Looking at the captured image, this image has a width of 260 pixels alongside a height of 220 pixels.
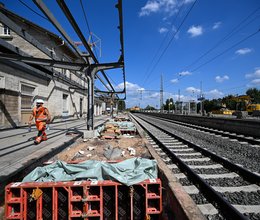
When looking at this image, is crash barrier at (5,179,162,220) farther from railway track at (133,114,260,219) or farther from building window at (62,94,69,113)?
building window at (62,94,69,113)

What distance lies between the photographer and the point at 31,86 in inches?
543

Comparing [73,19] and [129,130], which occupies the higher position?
[73,19]

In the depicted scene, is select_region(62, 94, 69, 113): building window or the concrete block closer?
the concrete block

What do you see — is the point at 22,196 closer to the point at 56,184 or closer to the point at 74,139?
the point at 56,184

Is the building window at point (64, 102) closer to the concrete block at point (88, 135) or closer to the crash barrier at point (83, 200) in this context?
the concrete block at point (88, 135)

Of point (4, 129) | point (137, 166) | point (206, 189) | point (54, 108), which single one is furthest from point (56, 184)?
point (54, 108)

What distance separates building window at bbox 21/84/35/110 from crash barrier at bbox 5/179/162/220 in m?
12.1

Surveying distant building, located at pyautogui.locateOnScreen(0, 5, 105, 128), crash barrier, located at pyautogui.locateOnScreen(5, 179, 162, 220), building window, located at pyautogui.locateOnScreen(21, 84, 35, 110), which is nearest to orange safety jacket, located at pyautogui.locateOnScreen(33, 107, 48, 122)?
distant building, located at pyautogui.locateOnScreen(0, 5, 105, 128)

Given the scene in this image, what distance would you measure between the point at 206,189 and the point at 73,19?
5.51m

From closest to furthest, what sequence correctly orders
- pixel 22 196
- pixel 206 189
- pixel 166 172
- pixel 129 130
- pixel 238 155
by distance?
pixel 22 196 < pixel 206 189 < pixel 166 172 < pixel 238 155 < pixel 129 130

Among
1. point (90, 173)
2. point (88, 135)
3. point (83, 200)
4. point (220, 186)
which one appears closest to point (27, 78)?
point (88, 135)

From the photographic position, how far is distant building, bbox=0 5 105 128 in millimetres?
10477

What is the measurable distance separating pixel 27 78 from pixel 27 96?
1419 mm

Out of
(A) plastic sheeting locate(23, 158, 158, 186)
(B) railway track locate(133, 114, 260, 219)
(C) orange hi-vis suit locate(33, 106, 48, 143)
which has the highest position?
(C) orange hi-vis suit locate(33, 106, 48, 143)
